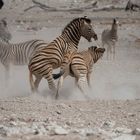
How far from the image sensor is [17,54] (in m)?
14.6

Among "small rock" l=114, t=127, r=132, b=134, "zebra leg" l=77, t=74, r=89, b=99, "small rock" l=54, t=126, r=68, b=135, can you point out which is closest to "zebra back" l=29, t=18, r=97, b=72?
"zebra leg" l=77, t=74, r=89, b=99

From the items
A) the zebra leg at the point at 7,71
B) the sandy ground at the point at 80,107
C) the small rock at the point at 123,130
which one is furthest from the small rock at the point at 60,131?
the zebra leg at the point at 7,71

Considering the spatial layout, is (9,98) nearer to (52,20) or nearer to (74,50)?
(74,50)

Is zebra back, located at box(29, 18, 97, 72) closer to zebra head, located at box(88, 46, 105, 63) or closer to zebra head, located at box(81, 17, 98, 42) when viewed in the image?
zebra head, located at box(81, 17, 98, 42)

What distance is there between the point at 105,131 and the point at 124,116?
1.19 metres

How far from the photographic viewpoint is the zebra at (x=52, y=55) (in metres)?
11.8

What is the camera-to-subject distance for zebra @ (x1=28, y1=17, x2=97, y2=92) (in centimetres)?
1184

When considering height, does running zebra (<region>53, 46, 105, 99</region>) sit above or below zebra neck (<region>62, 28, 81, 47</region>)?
below

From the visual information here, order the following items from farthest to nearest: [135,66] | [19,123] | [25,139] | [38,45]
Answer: [135,66], [38,45], [19,123], [25,139]

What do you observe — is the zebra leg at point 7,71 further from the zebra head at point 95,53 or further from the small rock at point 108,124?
the small rock at point 108,124

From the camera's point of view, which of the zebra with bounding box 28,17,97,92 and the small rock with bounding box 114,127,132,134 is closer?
the small rock with bounding box 114,127,132,134

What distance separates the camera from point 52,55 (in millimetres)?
12016

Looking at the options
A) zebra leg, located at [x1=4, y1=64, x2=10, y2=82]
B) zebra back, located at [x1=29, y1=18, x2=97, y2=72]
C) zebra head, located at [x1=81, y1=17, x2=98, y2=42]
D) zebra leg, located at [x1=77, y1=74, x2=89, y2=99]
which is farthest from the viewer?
zebra leg, located at [x1=4, y1=64, x2=10, y2=82]

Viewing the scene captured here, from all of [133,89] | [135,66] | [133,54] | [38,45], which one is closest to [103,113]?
[133,89]
